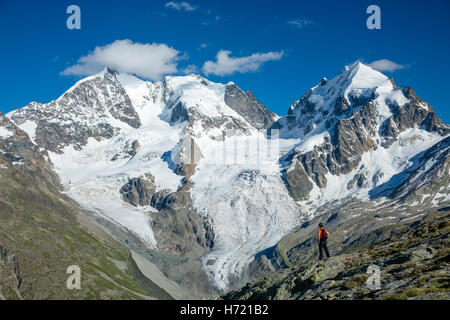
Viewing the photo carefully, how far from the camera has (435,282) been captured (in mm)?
28594
